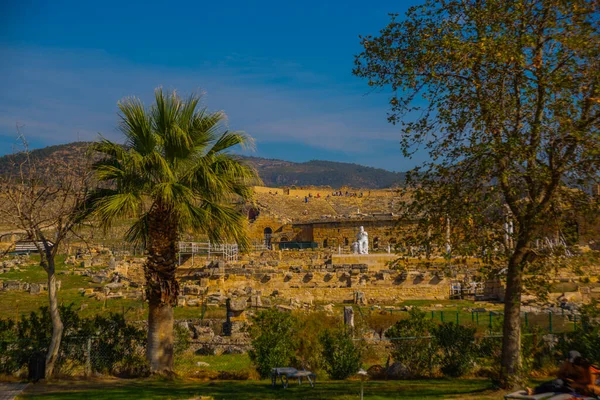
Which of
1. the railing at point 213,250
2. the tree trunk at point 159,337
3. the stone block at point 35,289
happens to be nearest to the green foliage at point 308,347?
the tree trunk at point 159,337

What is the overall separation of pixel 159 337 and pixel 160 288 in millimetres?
867

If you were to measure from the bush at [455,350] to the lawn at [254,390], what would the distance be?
0.42 m

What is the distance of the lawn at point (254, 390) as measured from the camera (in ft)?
29.7

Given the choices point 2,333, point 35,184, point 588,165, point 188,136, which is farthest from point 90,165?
point 588,165

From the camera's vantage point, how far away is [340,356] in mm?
11094

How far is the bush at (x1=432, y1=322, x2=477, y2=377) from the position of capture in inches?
432

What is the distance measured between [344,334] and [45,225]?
Answer: 5.74 m

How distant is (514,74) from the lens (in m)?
8.68

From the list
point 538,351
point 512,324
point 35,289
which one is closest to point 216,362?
point 538,351

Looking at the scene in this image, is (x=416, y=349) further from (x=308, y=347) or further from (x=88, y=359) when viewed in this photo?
(x=88, y=359)

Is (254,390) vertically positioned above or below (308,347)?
below

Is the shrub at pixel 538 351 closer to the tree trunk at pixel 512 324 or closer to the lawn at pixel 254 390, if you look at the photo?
the lawn at pixel 254 390

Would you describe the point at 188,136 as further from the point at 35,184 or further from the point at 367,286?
the point at 367,286

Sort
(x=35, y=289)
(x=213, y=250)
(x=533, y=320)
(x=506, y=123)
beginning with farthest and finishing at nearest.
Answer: (x=213, y=250), (x=35, y=289), (x=533, y=320), (x=506, y=123)
